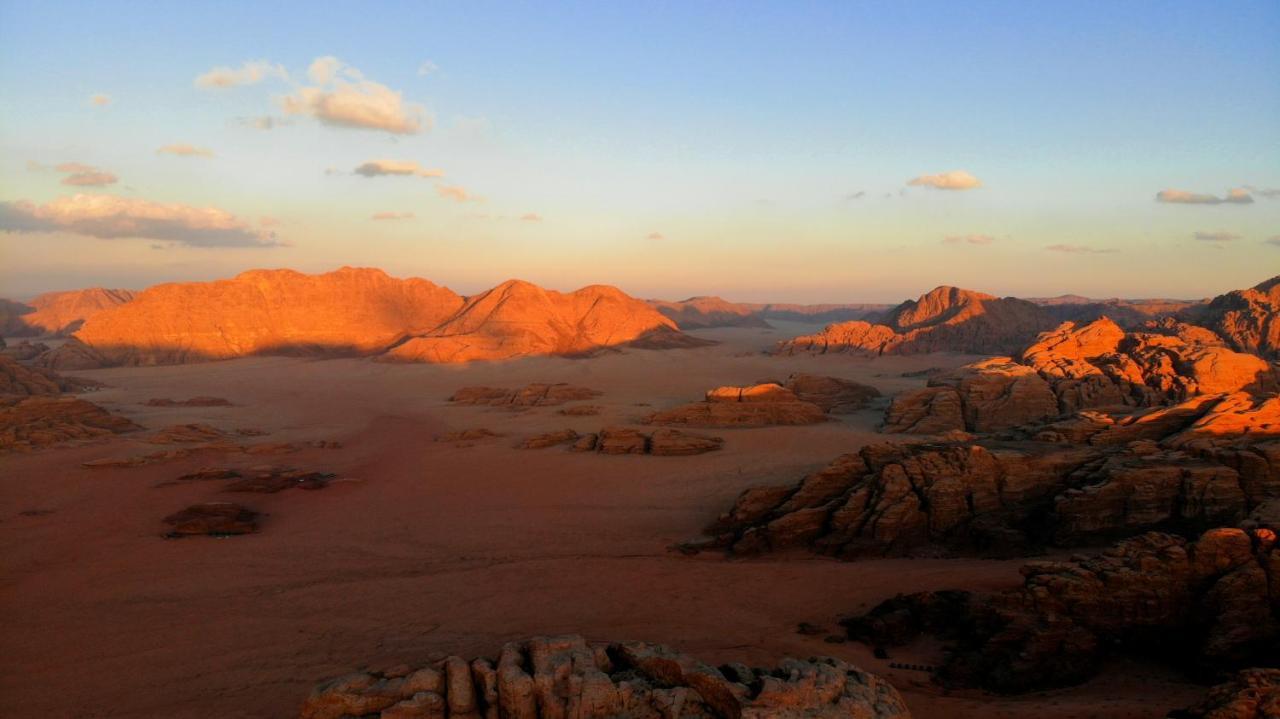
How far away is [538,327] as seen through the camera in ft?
229

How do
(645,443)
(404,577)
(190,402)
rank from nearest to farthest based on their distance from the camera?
1. (404,577)
2. (645,443)
3. (190,402)

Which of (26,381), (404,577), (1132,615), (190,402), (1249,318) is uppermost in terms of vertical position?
(1249,318)

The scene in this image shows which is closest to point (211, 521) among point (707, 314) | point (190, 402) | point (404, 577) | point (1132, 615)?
point (404, 577)

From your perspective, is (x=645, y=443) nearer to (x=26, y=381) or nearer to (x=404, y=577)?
(x=404, y=577)

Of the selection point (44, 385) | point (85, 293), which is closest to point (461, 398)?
point (44, 385)

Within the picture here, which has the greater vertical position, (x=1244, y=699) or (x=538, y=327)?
(x=538, y=327)

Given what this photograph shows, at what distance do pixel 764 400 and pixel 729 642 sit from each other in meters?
21.2

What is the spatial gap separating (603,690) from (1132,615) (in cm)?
709

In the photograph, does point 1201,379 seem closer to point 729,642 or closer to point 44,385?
point 729,642

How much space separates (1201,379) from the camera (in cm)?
2617

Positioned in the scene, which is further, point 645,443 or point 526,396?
point 526,396

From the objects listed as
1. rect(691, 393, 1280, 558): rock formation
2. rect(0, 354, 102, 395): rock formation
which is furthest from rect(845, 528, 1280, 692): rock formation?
rect(0, 354, 102, 395): rock formation

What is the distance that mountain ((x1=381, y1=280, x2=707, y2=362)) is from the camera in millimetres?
63112

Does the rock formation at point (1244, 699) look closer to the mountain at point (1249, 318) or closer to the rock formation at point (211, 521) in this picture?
the rock formation at point (211, 521)
